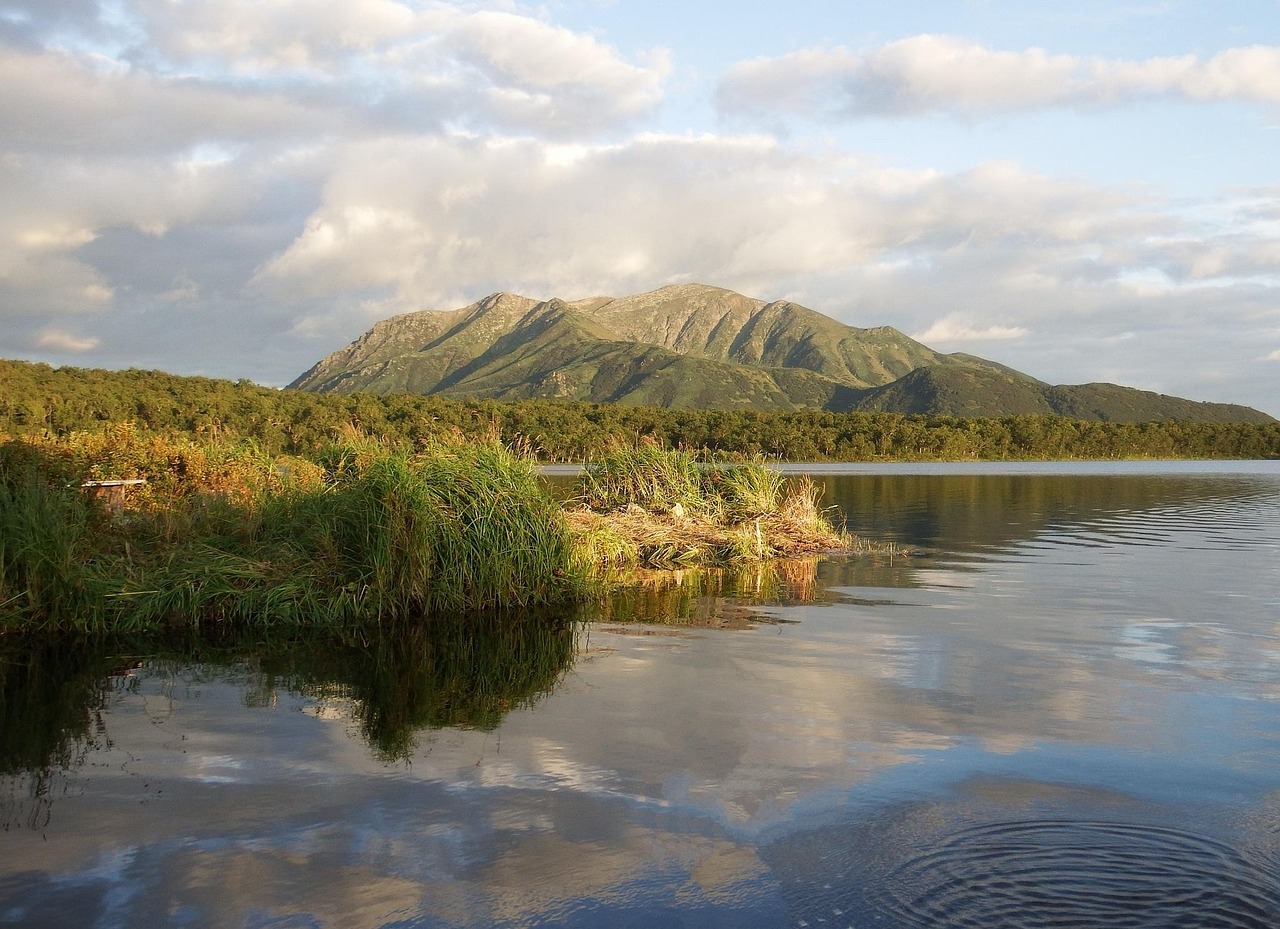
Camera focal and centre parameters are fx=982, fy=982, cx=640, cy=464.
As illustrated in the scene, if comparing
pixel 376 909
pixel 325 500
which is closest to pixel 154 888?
pixel 376 909

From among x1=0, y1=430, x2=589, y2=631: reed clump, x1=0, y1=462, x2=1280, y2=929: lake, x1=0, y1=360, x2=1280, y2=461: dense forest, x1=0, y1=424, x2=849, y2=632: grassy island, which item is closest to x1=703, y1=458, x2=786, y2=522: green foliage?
x1=0, y1=424, x2=849, y2=632: grassy island

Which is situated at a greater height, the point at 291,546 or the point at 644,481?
the point at 644,481

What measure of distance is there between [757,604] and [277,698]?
982cm

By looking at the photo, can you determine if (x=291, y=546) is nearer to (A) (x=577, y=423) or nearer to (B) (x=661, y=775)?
(B) (x=661, y=775)

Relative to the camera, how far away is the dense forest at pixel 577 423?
92.9 metres

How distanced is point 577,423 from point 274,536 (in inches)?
4337

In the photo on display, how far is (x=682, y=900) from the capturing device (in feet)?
20.0

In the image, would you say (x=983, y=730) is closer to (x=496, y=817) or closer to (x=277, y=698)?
(x=496, y=817)

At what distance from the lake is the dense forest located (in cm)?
5536

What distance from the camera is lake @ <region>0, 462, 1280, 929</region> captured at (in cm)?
617

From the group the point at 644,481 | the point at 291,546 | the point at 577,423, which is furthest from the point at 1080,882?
the point at 577,423

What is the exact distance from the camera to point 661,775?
27.8ft

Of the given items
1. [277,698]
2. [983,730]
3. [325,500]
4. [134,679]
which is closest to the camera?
[983,730]

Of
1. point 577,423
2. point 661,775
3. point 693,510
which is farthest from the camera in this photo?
point 577,423
